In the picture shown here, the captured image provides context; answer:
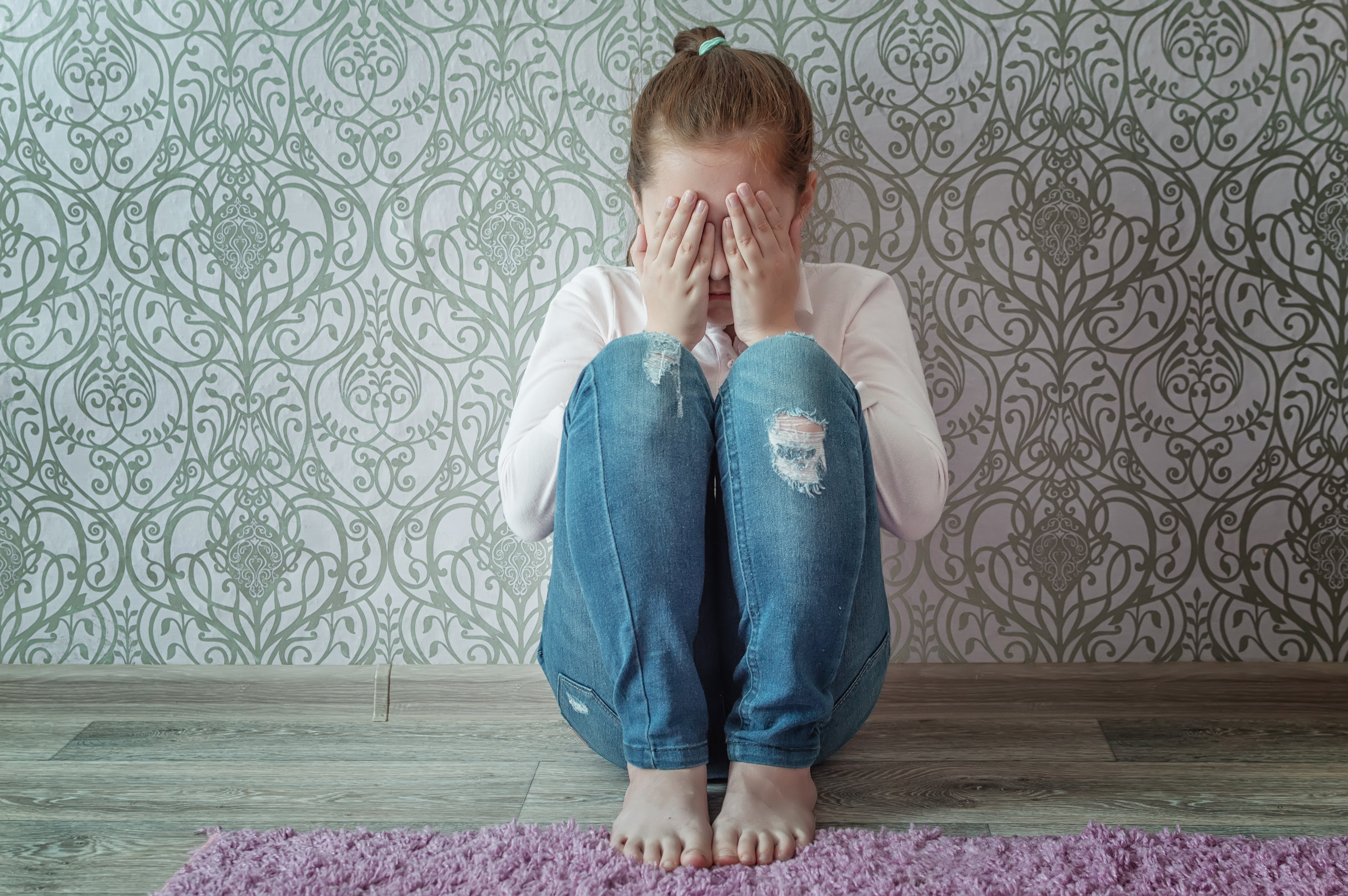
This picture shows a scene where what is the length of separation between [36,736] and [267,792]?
16.1 inches

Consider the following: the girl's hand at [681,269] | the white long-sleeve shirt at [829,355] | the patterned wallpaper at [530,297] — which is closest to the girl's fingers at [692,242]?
the girl's hand at [681,269]

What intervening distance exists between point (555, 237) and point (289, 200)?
0.38 meters

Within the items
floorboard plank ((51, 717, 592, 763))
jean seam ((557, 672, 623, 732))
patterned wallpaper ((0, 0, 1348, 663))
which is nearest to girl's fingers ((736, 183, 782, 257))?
patterned wallpaper ((0, 0, 1348, 663))

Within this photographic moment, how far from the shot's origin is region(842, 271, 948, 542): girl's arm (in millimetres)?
967

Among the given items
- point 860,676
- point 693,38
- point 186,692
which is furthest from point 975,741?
point 186,692

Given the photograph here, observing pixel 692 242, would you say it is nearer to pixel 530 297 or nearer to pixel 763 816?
pixel 530 297

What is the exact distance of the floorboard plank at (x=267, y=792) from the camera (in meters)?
0.97

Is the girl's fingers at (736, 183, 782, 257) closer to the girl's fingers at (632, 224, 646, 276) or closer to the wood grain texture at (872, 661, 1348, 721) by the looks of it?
the girl's fingers at (632, 224, 646, 276)

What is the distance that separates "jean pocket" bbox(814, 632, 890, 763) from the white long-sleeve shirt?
0.14m

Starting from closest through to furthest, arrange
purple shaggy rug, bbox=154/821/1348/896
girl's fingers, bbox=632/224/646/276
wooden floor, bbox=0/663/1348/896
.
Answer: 1. purple shaggy rug, bbox=154/821/1348/896
2. wooden floor, bbox=0/663/1348/896
3. girl's fingers, bbox=632/224/646/276

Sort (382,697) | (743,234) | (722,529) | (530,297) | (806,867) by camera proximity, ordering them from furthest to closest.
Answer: (530,297), (382,697), (743,234), (722,529), (806,867)

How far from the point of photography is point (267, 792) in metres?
1.02

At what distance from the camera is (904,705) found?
4.18 feet

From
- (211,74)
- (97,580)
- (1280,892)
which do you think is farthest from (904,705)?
(211,74)
